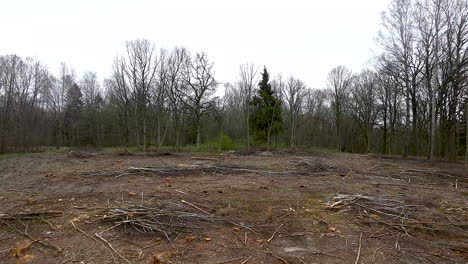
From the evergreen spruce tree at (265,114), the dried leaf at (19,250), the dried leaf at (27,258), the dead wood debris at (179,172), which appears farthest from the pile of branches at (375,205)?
the evergreen spruce tree at (265,114)

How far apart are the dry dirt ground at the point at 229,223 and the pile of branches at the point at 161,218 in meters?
0.02

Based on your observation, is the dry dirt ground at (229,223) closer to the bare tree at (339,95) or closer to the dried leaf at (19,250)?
the dried leaf at (19,250)

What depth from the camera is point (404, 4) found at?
19844 millimetres

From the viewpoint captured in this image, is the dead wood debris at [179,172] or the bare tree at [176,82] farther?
the bare tree at [176,82]

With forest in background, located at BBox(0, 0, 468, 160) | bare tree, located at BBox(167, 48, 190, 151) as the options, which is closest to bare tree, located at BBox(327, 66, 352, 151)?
forest in background, located at BBox(0, 0, 468, 160)

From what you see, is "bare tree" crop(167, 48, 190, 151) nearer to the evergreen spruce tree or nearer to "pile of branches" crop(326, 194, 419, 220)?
the evergreen spruce tree

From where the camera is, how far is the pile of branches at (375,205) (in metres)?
5.45

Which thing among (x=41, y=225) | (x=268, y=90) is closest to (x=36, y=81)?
(x=268, y=90)

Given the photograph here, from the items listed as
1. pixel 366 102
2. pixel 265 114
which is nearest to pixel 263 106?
pixel 265 114

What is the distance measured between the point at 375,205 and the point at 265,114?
2386 centimetres

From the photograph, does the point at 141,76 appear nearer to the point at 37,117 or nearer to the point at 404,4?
the point at 37,117

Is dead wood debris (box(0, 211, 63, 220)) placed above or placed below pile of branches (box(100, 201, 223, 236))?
below

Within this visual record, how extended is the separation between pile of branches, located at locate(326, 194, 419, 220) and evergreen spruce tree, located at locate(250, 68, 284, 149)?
22.8 meters

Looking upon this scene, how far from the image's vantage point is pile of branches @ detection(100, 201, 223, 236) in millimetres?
4348
